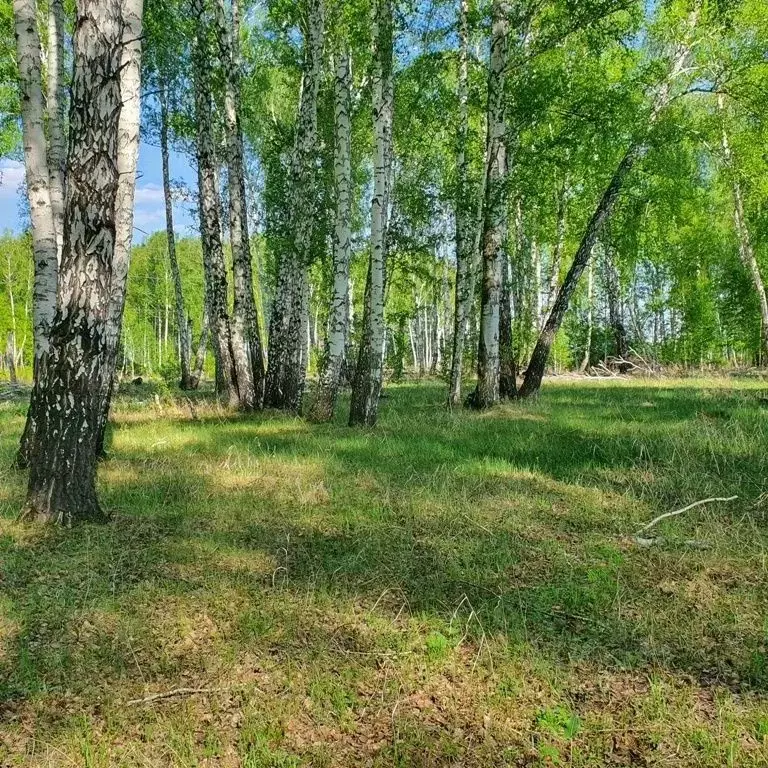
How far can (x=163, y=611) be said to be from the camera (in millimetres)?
2945

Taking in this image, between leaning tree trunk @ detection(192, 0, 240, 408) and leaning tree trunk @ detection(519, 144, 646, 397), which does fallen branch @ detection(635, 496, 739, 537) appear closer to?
leaning tree trunk @ detection(519, 144, 646, 397)

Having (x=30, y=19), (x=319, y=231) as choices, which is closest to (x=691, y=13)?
(x=319, y=231)

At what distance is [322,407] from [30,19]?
6.35m

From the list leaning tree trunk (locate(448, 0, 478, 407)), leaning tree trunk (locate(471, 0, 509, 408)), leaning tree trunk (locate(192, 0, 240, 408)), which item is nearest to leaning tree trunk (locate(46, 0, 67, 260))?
leaning tree trunk (locate(192, 0, 240, 408))

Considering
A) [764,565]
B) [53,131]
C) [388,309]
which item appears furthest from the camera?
[388,309]

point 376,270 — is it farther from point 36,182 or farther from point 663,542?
point 663,542

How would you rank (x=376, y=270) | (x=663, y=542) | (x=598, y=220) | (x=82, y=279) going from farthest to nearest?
(x=598, y=220) → (x=376, y=270) → (x=82, y=279) → (x=663, y=542)

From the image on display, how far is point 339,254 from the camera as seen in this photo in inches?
365

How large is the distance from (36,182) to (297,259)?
15.4 feet

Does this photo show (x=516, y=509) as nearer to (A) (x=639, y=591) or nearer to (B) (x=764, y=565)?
(A) (x=639, y=591)

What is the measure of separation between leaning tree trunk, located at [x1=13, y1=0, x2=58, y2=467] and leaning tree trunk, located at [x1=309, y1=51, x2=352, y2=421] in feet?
13.8

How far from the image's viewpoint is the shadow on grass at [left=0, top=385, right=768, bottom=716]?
2.65m

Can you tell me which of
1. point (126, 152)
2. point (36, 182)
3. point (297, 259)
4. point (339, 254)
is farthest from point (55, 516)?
point (297, 259)

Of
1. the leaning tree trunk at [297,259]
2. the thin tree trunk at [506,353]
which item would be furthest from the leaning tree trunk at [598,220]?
the leaning tree trunk at [297,259]
